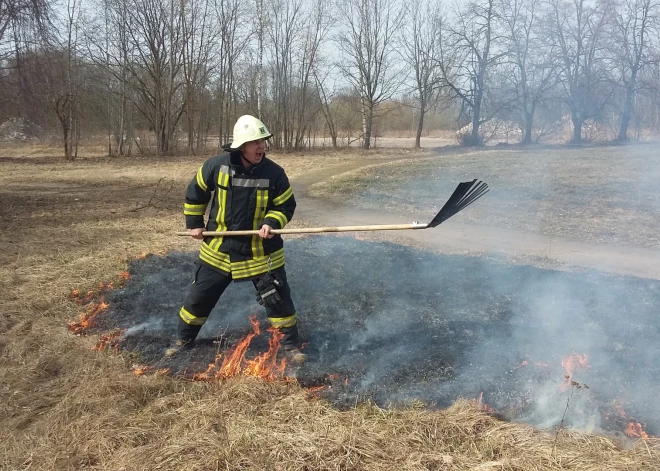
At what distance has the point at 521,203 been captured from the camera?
9.88m

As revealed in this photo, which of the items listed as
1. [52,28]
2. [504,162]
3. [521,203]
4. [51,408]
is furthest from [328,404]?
[504,162]

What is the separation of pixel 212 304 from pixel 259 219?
75 centimetres

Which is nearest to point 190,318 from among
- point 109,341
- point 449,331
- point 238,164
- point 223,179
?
point 109,341

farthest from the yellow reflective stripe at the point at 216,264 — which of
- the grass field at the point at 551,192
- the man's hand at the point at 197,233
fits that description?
the grass field at the point at 551,192

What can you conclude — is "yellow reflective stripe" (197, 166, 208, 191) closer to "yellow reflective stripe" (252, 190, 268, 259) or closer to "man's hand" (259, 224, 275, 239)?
"yellow reflective stripe" (252, 190, 268, 259)

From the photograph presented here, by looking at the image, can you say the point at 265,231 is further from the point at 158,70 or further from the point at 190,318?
the point at 158,70

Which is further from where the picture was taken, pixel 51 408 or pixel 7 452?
pixel 51 408

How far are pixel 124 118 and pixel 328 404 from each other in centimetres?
2619

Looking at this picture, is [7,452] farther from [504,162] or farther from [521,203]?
[504,162]

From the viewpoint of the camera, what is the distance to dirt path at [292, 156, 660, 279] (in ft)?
19.9

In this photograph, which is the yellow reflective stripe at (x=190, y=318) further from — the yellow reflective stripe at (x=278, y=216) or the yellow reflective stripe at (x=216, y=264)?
the yellow reflective stripe at (x=278, y=216)

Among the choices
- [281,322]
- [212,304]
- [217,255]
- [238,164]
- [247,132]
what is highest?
[247,132]

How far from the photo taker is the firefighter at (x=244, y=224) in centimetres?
332

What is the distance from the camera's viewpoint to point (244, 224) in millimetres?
3412
